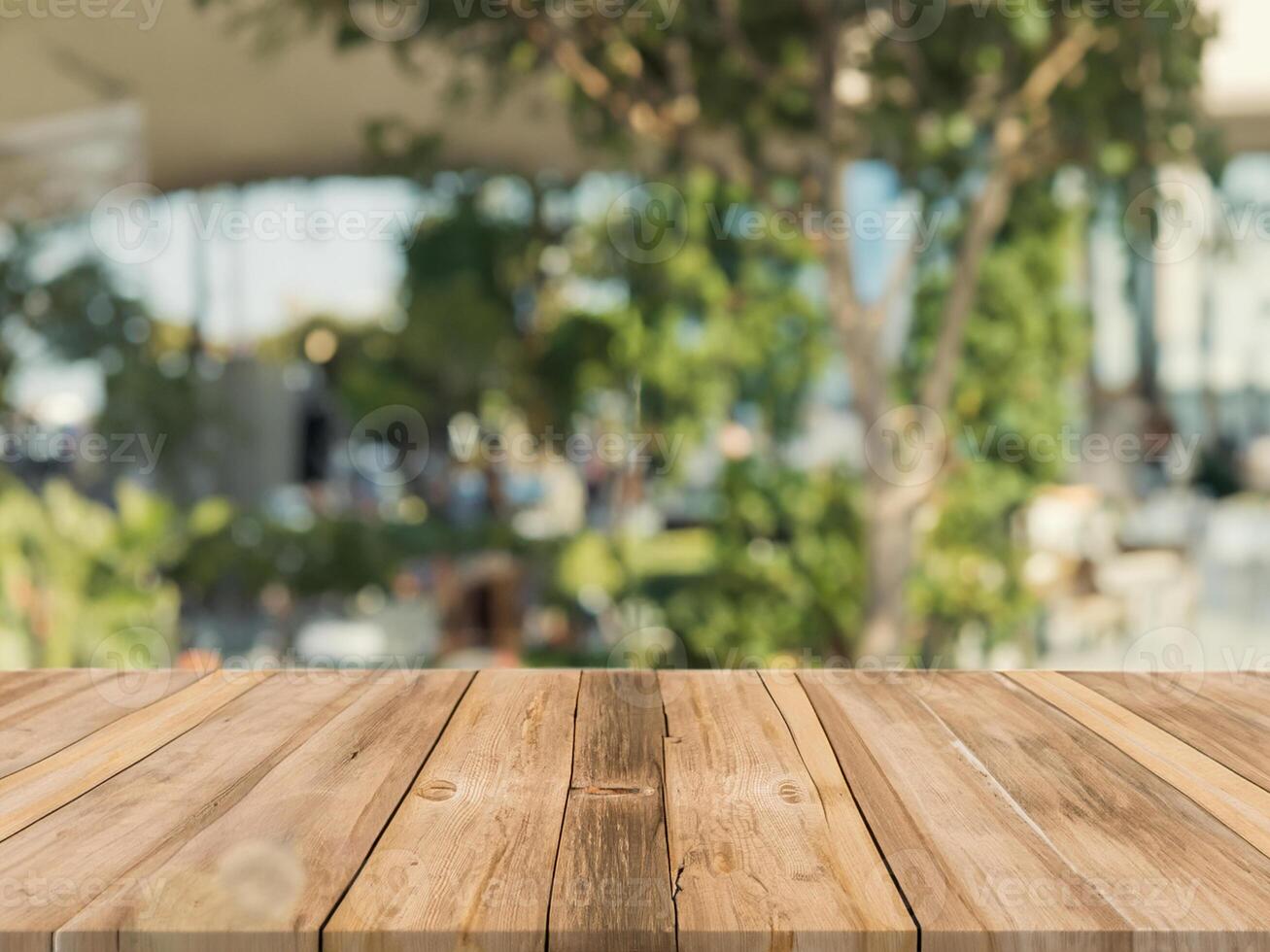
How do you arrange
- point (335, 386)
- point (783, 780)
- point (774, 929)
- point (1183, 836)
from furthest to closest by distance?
point (335, 386) → point (783, 780) → point (1183, 836) → point (774, 929)

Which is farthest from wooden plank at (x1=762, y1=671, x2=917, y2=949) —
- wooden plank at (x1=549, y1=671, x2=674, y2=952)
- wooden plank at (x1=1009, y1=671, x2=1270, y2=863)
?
wooden plank at (x1=1009, y1=671, x2=1270, y2=863)

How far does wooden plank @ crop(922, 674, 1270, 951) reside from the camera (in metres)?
0.75

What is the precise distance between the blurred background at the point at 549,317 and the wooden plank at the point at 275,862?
6.67ft

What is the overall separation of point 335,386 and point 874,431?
1436 mm

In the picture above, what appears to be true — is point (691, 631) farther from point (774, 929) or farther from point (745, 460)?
point (774, 929)

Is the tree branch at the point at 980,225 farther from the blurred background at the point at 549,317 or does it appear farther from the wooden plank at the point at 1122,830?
the wooden plank at the point at 1122,830

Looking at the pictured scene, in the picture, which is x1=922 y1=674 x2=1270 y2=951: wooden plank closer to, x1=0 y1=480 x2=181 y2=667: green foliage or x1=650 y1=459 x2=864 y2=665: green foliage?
x1=650 y1=459 x2=864 y2=665: green foliage

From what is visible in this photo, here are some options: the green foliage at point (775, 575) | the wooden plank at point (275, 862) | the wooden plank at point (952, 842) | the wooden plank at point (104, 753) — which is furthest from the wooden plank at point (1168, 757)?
the green foliage at point (775, 575)

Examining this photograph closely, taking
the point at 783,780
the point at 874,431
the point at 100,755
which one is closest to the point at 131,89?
the point at 874,431

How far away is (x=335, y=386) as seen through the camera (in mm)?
3152

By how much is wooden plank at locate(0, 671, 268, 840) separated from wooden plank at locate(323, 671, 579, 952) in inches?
11.2

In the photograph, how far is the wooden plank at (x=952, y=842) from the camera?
0.73 m

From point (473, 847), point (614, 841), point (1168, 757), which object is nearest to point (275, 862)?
point (473, 847)

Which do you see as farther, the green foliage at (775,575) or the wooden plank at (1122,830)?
the green foliage at (775,575)
